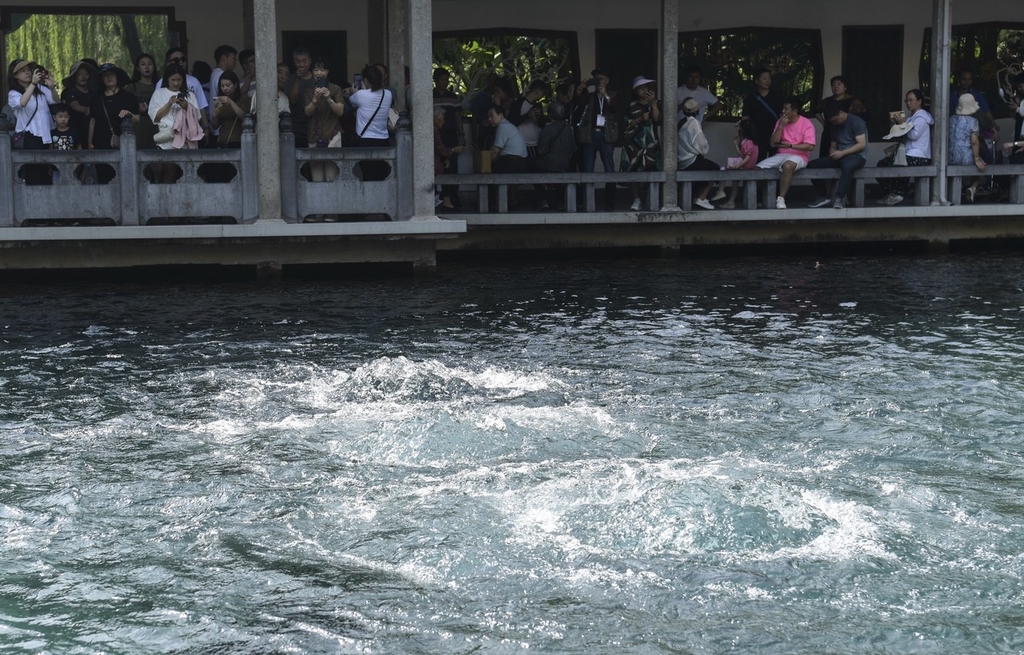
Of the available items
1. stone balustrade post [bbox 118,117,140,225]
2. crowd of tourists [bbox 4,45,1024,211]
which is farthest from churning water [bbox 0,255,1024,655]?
crowd of tourists [bbox 4,45,1024,211]

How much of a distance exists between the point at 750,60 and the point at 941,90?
11.7 ft

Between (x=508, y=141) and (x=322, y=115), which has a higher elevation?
(x=322, y=115)

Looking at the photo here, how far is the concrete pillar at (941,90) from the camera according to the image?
16703 mm

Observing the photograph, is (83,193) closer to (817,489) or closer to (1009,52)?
(817,489)

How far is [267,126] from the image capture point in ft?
48.0

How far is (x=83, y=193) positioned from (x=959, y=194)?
9633mm

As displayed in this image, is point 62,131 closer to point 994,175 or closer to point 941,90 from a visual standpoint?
point 941,90

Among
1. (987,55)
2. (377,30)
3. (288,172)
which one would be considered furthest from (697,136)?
(987,55)

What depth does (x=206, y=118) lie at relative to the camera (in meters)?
15.2

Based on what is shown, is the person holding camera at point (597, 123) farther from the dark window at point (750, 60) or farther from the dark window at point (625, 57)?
the dark window at point (750, 60)

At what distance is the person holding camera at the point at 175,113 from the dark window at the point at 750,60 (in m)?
7.49

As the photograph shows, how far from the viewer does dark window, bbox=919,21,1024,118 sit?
1991 cm

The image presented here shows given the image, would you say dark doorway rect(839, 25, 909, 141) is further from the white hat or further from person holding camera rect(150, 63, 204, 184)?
person holding camera rect(150, 63, 204, 184)

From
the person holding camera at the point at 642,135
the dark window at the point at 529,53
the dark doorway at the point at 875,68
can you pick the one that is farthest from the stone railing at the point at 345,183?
the dark doorway at the point at 875,68
